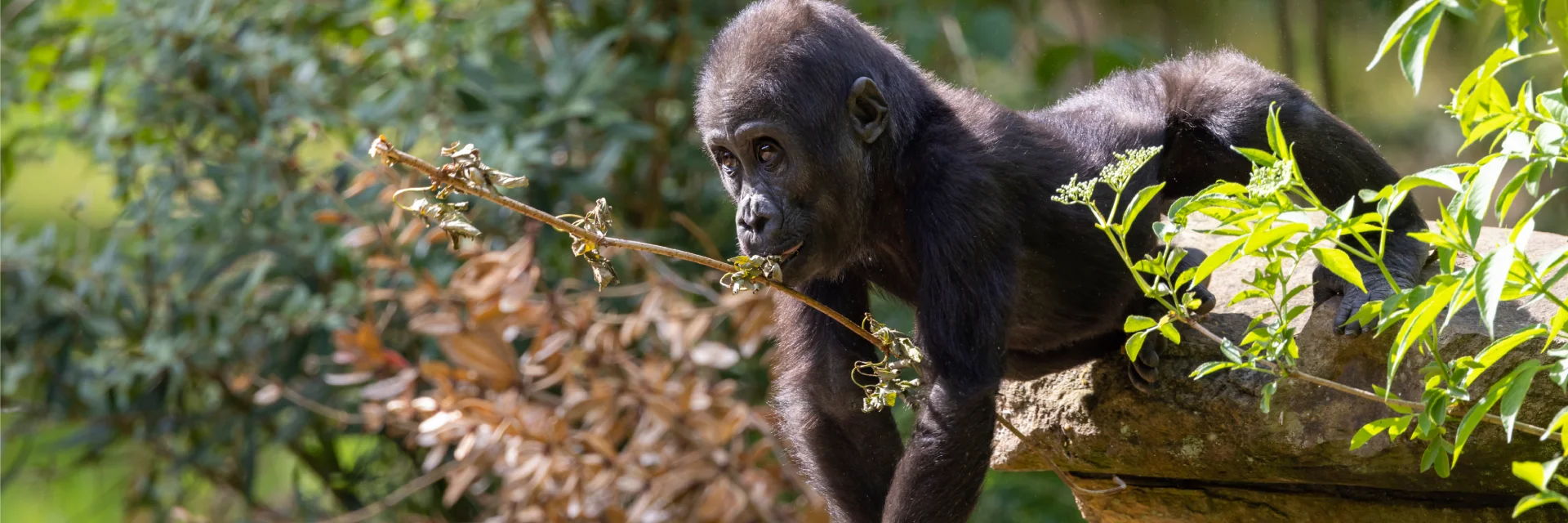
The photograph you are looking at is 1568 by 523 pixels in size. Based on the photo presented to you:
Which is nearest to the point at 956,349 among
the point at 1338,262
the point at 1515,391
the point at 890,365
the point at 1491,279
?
the point at 890,365

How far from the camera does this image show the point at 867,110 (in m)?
2.88

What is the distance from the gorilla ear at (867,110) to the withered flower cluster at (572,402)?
1659 millimetres

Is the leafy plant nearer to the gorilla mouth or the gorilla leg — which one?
the gorilla mouth

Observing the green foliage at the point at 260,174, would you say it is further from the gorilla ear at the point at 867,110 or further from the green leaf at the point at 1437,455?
the green leaf at the point at 1437,455

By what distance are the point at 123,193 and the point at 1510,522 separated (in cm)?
521

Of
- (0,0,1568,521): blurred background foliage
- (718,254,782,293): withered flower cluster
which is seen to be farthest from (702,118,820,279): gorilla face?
(0,0,1568,521): blurred background foliage

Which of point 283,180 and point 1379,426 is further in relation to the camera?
point 283,180

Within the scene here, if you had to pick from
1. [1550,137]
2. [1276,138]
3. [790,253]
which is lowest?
[790,253]

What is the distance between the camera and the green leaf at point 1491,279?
1517 millimetres

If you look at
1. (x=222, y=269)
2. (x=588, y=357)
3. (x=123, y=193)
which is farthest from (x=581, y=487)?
(x=123, y=193)

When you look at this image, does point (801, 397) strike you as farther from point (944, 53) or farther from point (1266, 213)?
point (944, 53)

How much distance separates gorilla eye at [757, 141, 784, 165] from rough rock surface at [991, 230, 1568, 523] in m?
0.94

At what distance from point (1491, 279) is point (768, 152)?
5.02 feet

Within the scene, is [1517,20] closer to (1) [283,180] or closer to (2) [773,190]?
(2) [773,190]
